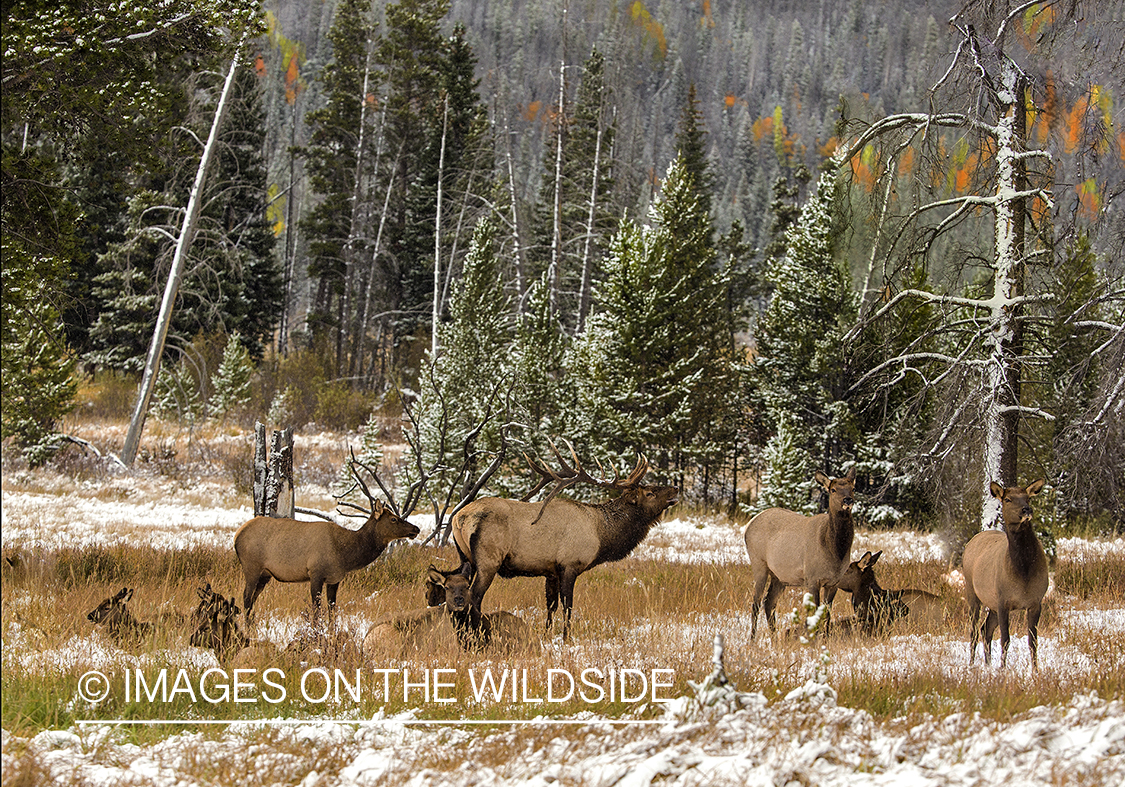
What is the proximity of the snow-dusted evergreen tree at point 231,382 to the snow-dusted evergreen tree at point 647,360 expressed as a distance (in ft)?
37.5

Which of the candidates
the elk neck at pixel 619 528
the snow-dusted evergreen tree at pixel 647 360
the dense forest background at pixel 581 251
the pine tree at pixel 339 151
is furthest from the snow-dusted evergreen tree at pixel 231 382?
the elk neck at pixel 619 528

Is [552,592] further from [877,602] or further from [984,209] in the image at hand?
[984,209]

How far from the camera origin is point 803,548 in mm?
5992

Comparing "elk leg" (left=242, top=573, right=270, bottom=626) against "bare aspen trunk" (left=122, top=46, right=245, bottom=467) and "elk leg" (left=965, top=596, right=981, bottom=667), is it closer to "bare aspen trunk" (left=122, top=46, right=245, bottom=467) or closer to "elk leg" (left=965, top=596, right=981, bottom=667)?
"elk leg" (left=965, top=596, right=981, bottom=667)

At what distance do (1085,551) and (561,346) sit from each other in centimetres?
1065

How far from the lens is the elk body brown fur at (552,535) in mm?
5242

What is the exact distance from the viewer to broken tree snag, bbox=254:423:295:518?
6594 millimetres

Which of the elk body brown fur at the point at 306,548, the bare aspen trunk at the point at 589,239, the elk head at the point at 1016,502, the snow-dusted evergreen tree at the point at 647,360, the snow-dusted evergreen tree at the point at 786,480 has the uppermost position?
the bare aspen trunk at the point at 589,239

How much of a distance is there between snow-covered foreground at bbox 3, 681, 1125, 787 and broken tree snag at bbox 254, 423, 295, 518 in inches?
116

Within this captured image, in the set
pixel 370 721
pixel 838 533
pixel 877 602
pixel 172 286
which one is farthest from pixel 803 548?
pixel 172 286

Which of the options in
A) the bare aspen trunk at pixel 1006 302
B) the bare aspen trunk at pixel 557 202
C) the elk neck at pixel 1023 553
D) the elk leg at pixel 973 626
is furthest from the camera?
the bare aspen trunk at pixel 557 202

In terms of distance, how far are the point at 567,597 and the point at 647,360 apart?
1180cm

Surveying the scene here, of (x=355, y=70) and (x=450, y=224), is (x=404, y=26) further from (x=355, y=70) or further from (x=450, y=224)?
(x=450, y=224)

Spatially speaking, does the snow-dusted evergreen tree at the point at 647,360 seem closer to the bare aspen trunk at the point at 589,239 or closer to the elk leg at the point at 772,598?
the bare aspen trunk at the point at 589,239
